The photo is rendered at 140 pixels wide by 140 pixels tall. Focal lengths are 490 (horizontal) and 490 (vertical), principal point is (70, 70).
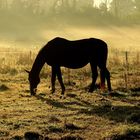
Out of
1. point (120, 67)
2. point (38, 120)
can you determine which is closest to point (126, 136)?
point (38, 120)

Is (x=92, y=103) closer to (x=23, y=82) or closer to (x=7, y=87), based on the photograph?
(x=7, y=87)

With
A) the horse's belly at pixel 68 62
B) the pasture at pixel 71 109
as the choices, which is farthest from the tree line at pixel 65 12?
the horse's belly at pixel 68 62

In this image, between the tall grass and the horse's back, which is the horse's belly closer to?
the horse's back

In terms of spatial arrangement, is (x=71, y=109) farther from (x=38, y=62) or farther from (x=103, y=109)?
(x=38, y=62)

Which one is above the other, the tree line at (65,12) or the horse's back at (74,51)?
the horse's back at (74,51)

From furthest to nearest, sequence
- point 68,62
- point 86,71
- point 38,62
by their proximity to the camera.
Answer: point 86,71
point 68,62
point 38,62

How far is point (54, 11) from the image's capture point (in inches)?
3356

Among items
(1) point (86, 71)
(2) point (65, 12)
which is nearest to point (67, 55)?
(1) point (86, 71)

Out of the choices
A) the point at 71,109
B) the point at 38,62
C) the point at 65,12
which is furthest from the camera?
the point at 65,12

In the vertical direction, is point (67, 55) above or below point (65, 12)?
above

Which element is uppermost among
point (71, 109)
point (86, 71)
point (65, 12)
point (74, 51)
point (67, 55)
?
point (74, 51)

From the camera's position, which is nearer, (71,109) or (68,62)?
(71,109)

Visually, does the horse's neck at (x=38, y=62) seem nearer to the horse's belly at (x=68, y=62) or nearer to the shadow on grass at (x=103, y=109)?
the horse's belly at (x=68, y=62)

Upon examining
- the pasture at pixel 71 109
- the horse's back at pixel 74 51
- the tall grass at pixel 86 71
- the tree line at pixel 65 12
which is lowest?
the tree line at pixel 65 12
